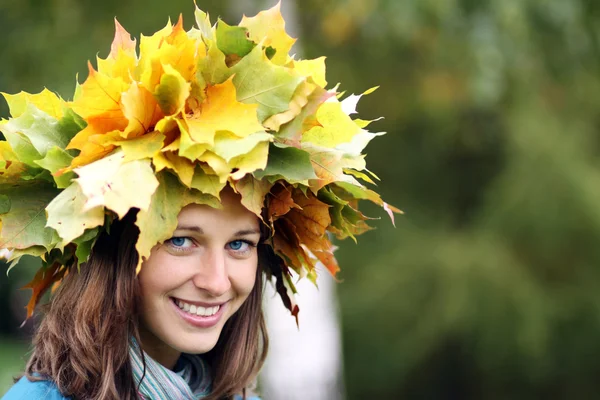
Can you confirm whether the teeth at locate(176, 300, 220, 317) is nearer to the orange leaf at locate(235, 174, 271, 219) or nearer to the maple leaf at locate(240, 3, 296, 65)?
the orange leaf at locate(235, 174, 271, 219)

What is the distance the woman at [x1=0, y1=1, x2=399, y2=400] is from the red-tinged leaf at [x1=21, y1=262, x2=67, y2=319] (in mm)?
11

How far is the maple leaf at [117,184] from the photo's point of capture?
218 cm

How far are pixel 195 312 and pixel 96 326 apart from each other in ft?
0.87

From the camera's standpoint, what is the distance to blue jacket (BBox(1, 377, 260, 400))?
97.6 inches

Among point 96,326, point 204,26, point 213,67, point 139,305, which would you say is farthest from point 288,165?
point 96,326

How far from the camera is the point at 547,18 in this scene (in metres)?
6.46

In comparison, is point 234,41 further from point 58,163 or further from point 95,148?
point 58,163

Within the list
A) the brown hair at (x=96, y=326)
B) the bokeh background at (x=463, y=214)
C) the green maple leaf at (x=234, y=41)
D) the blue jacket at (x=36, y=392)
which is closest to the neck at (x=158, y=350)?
the brown hair at (x=96, y=326)

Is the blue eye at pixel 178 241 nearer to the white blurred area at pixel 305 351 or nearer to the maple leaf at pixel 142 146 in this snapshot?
the maple leaf at pixel 142 146

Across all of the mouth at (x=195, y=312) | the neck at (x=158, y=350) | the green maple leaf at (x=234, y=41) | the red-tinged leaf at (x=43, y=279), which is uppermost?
the green maple leaf at (x=234, y=41)

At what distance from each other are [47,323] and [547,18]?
15.9 feet

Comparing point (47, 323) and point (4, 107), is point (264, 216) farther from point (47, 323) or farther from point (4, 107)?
point (4, 107)

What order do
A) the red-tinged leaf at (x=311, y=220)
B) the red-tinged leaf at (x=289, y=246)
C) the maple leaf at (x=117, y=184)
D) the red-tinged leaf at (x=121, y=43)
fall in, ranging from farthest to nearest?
the red-tinged leaf at (x=289, y=246), the red-tinged leaf at (x=311, y=220), the red-tinged leaf at (x=121, y=43), the maple leaf at (x=117, y=184)

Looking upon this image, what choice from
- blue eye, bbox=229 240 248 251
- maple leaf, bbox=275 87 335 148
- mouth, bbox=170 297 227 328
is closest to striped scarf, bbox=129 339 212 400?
mouth, bbox=170 297 227 328
